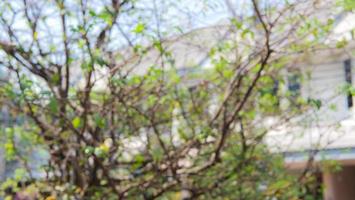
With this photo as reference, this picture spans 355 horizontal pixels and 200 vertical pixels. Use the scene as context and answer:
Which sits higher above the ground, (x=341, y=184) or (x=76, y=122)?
(x=76, y=122)

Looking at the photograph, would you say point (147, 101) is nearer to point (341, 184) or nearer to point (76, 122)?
point (76, 122)

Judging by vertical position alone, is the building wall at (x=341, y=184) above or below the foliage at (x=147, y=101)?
below

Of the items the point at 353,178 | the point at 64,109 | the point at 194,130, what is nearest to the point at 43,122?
the point at 64,109

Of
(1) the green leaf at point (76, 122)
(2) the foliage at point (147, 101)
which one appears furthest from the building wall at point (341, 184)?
(1) the green leaf at point (76, 122)

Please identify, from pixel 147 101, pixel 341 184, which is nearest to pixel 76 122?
pixel 147 101

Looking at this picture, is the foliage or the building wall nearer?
the foliage

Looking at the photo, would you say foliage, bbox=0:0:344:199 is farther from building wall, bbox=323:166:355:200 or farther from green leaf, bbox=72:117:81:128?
building wall, bbox=323:166:355:200

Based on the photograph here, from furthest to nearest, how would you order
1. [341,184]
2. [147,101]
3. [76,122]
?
1. [341,184]
2. [147,101]
3. [76,122]

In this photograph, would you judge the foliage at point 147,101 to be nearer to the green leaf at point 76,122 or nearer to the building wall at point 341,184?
the green leaf at point 76,122

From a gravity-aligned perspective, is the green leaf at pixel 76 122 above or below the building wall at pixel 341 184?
above

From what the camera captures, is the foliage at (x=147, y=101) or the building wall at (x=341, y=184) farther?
the building wall at (x=341, y=184)

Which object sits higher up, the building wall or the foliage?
the foliage

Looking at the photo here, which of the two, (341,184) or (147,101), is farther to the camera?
(341,184)

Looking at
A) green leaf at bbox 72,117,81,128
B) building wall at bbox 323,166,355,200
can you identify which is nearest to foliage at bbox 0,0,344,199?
green leaf at bbox 72,117,81,128
